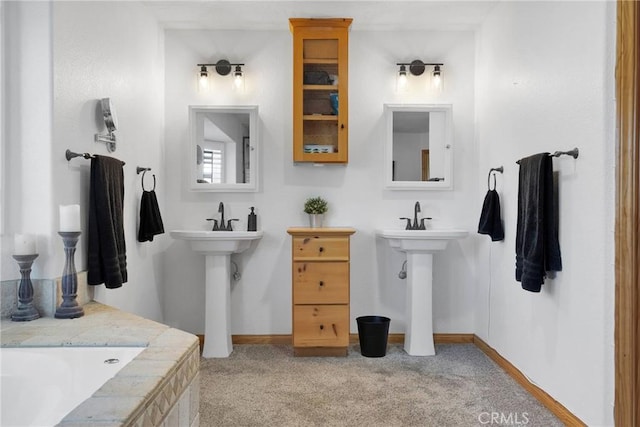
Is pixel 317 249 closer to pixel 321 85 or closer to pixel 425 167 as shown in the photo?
pixel 425 167

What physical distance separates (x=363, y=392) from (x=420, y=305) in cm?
90

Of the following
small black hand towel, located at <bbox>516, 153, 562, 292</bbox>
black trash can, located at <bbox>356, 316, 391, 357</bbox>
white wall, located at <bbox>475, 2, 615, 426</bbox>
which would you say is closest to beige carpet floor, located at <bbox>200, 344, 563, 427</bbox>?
black trash can, located at <bbox>356, 316, 391, 357</bbox>

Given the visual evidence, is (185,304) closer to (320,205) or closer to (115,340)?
(320,205)

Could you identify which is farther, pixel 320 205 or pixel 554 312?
pixel 320 205

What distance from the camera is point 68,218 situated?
1.99m

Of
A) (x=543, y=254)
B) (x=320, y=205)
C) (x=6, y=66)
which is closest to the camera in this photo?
(x=6, y=66)

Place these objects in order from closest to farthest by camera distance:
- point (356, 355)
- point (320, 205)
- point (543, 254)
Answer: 1. point (543, 254)
2. point (356, 355)
3. point (320, 205)

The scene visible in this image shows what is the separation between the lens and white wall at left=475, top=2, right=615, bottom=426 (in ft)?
6.06

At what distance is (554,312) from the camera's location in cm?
225

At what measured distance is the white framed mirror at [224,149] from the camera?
3453 mm

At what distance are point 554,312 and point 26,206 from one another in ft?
8.36

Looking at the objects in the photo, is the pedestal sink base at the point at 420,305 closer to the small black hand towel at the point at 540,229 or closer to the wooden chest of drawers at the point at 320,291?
the wooden chest of drawers at the point at 320,291

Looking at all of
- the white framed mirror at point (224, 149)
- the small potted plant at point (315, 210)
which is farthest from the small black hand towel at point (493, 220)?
the white framed mirror at point (224, 149)

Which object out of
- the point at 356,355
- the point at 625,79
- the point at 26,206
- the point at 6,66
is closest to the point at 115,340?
the point at 26,206
